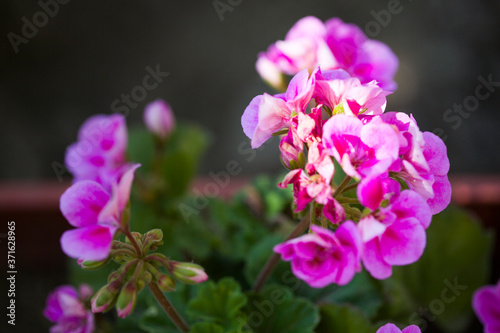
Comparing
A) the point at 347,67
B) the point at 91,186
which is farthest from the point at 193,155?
the point at 91,186

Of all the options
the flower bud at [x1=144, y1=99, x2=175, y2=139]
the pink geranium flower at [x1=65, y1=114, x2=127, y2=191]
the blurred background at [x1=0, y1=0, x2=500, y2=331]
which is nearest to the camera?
the pink geranium flower at [x1=65, y1=114, x2=127, y2=191]

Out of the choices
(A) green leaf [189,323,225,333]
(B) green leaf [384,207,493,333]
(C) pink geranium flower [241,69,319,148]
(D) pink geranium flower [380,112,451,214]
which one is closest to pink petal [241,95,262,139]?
(C) pink geranium flower [241,69,319,148]

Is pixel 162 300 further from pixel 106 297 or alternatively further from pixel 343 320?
pixel 343 320

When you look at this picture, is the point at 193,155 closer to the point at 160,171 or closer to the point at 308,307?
the point at 160,171

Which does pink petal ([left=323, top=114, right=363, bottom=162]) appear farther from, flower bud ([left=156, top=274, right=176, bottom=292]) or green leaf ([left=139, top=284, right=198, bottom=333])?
green leaf ([left=139, top=284, right=198, bottom=333])

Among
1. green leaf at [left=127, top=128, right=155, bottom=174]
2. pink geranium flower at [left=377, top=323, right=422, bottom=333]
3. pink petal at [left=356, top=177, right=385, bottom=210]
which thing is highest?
pink petal at [left=356, top=177, right=385, bottom=210]

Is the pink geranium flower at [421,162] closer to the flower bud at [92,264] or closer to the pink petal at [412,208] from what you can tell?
the pink petal at [412,208]
